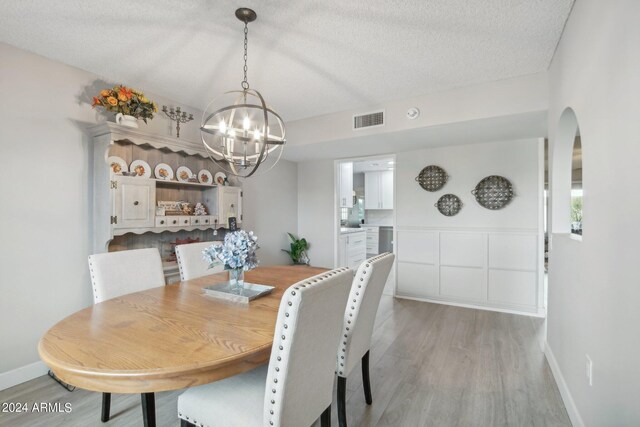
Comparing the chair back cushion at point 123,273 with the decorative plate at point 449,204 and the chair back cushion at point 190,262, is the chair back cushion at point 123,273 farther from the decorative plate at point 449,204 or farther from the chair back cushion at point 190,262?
the decorative plate at point 449,204

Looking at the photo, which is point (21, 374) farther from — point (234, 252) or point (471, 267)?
point (471, 267)

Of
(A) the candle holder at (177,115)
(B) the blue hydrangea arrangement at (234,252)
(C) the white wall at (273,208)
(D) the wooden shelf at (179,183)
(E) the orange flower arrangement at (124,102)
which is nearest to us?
(B) the blue hydrangea arrangement at (234,252)

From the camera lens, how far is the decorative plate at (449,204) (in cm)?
405

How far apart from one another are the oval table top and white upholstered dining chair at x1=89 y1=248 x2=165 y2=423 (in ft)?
0.80

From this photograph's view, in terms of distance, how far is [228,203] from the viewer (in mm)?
3516

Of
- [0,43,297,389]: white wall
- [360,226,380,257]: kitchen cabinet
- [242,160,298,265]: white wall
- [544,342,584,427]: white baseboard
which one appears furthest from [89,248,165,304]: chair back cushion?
[360,226,380,257]: kitchen cabinet

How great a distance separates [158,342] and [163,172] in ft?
7.58

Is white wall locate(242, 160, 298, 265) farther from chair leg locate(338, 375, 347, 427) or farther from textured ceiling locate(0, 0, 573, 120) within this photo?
chair leg locate(338, 375, 347, 427)

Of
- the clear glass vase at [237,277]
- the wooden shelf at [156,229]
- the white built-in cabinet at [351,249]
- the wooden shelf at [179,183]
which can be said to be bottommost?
the white built-in cabinet at [351,249]

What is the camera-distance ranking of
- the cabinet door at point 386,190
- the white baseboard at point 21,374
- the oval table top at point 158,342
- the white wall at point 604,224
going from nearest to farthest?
the oval table top at point 158,342, the white wall at point 604,224, the white baseboard at point 21,374, the cabinet door at point 386,190

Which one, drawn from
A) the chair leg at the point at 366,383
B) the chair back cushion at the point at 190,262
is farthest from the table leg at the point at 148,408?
the chair leg at the point at 366,383

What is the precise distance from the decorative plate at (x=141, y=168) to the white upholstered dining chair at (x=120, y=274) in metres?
1.02

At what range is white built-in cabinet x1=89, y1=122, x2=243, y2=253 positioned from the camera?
2508mm

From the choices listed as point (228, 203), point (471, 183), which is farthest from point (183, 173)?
point (471, 183)
